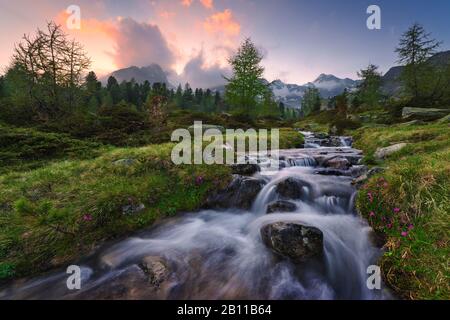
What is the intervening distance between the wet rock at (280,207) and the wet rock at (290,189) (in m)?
0.65

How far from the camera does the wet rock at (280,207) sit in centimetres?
772

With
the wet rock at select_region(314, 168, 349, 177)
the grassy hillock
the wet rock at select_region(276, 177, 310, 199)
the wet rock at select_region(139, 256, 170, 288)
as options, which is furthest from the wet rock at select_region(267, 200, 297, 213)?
the grassy hillock

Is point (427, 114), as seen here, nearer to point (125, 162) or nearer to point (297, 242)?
point (297, 242)

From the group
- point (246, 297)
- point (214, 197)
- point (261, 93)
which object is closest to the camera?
point (246, 297)

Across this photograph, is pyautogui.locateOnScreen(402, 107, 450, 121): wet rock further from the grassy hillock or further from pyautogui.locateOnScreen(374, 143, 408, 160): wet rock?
the grassy hillock

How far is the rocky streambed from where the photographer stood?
464 centimetres

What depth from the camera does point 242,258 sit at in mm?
5734

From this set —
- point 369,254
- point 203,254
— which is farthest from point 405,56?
point 203,254

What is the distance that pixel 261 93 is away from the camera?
34.1 m

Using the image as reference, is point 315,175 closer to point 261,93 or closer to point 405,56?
point 261,93

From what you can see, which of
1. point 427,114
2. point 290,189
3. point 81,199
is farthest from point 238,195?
point 427,114

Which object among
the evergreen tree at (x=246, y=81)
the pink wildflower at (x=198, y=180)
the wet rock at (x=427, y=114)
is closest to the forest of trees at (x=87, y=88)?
the evergreen tree at (x=246, y=81)

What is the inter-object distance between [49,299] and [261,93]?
3376 centimetres

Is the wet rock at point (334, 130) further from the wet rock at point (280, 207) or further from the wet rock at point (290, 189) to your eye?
the wet rock at point (280, 207)
